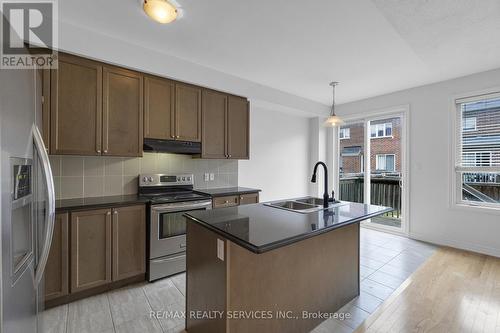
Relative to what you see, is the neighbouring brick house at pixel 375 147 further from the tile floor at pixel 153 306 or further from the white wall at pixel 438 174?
the tile floor at pixel 153 306

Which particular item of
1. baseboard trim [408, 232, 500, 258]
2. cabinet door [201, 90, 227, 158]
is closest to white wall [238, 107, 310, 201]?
cabinet door [201, 90, 227, 158]

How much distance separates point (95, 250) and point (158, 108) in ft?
5.54

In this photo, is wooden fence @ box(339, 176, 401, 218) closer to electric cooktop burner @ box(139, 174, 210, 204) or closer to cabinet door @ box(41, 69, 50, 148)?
electric cooktop burner @ box(139, 174, 210, 204)

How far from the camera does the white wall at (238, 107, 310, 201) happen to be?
4.31m

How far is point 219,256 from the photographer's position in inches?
56.1

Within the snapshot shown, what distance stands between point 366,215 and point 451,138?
291cm

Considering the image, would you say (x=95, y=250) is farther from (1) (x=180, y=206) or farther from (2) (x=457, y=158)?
(2) (x=457, y=158)

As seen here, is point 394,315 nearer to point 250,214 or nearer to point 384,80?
point 250,214

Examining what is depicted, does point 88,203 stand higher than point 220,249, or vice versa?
point 88,203

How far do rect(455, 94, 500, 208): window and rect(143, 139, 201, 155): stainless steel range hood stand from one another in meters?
3.98

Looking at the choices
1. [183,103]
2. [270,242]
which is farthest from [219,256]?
[183,103]

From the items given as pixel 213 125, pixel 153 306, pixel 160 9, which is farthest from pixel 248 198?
pixel 160 9

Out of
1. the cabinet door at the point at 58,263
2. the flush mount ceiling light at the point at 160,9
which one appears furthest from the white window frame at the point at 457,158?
the cabinet door at the point at 58,263

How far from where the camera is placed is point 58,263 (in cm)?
208
